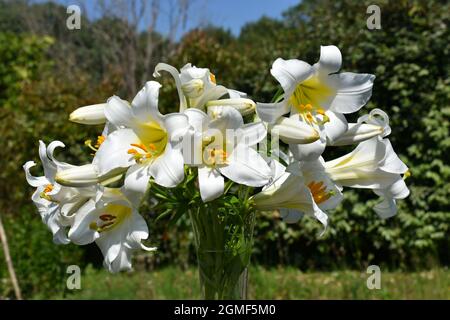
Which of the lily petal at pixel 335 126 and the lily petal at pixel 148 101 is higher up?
the lily petal at pixel 148 101

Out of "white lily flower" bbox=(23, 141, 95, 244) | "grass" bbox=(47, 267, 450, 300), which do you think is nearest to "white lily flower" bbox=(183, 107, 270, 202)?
"white lily flower" bbox=(23, 141, 95, 244)

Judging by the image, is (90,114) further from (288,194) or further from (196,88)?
(288,194)

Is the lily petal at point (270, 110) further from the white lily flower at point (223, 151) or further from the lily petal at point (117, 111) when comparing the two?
the lily petal at point (117, 111)
